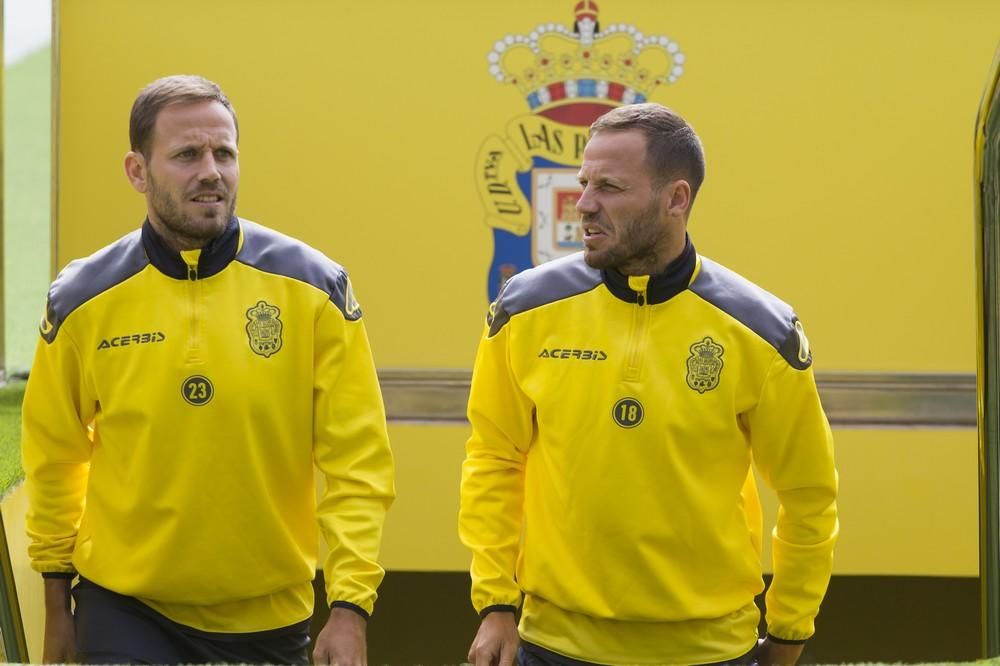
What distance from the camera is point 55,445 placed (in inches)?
107

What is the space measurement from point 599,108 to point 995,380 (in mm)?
3397

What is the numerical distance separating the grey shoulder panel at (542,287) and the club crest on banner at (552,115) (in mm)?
2279

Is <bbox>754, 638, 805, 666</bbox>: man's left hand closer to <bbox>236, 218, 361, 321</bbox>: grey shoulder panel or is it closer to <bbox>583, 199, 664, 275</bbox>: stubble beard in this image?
Answer: <bbox>583, 199, 664, 275</bbox>: stubble beard

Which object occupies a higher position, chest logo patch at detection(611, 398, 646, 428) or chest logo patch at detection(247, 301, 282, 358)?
chest logo patch at detection(247, 301, 282, 358)

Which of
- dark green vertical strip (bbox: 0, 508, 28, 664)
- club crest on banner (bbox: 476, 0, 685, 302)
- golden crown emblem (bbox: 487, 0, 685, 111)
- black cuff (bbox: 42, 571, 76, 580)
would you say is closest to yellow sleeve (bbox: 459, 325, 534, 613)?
black cuff (bbox: 42, 571, 76, 580)

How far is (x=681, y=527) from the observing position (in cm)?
254

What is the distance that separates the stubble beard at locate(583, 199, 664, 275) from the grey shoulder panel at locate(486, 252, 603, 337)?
80 mm

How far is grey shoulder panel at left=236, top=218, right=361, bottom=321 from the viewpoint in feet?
8.64

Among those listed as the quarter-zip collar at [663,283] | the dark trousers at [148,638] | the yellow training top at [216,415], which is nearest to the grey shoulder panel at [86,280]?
the yellow training top at [216,415]

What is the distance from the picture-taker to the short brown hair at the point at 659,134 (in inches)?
103

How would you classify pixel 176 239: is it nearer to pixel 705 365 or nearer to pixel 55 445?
pixel 55 445

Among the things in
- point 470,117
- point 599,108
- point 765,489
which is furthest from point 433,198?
point 765,489

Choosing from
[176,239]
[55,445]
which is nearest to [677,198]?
[176,239]

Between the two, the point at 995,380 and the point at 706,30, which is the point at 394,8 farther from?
the point at 995,380
